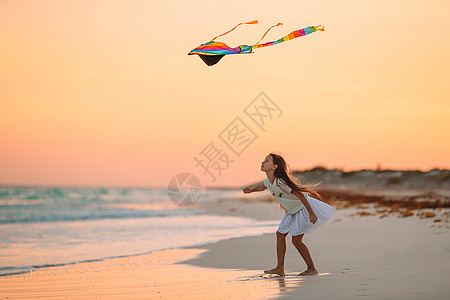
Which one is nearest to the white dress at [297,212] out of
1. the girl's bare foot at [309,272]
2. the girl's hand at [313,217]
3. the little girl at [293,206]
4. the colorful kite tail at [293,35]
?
the little girl at [293,206]

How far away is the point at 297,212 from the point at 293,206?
0.10 metres

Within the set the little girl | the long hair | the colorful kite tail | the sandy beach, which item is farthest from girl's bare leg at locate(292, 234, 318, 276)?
the colorful kite tail

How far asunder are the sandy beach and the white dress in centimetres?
58

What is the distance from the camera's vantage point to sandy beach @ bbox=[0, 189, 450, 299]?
557 centimetres

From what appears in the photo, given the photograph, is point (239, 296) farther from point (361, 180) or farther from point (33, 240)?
point (361, 180)

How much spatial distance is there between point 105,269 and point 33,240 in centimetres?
551

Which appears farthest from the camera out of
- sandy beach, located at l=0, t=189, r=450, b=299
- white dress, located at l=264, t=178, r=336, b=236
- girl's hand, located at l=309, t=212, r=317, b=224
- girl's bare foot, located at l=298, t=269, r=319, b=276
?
white dress, located at l=264, t=178, r=336, b=236

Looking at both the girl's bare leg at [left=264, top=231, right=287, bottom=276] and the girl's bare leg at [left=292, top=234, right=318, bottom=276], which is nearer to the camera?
the girl's bare leg at [left=292, top=234, right=318, bottom=276]

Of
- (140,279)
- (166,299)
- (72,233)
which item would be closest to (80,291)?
(140,279)

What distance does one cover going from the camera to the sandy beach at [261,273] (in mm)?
5566

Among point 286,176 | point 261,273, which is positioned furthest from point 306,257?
point 286,176

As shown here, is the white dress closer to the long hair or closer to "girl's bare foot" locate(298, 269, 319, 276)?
the long hair

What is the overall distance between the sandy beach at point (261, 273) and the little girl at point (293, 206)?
400 mm

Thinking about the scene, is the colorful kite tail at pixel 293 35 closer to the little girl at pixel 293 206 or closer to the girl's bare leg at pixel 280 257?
the little girl at pixel 293 206
